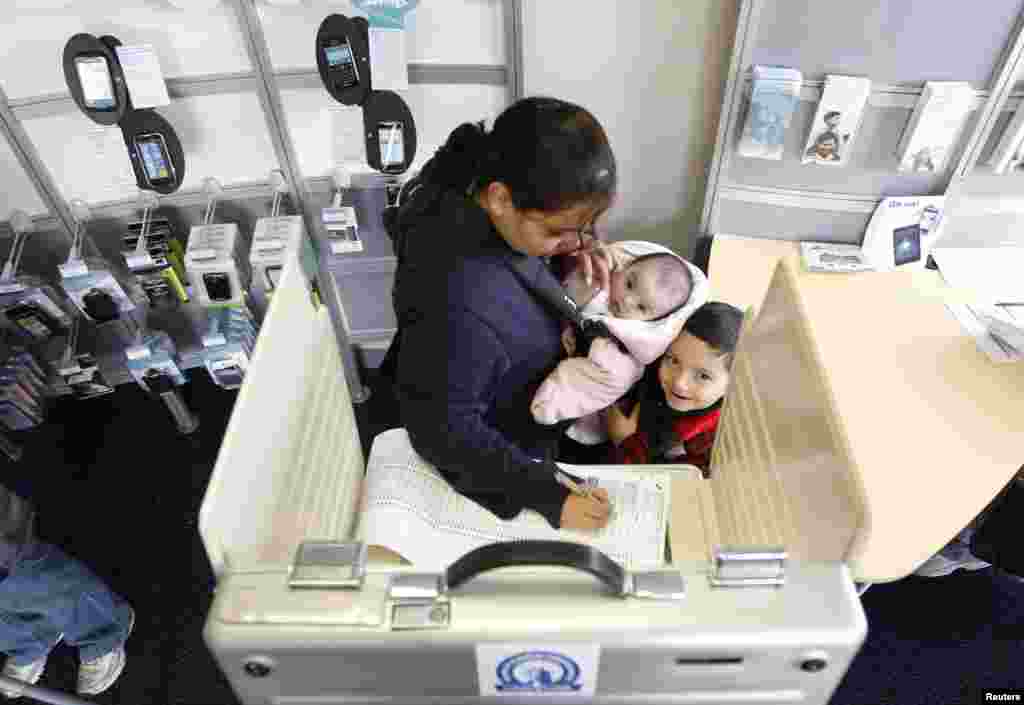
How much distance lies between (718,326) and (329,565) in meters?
0.92

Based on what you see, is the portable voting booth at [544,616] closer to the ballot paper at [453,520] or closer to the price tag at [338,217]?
the ballot paper at [453,520]

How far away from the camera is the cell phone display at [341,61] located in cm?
155

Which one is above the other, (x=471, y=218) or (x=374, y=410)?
(x=471, y=218)

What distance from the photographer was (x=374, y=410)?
2.24 m

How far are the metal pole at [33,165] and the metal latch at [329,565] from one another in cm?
152

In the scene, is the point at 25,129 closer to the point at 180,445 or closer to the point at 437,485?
the point at 180,445

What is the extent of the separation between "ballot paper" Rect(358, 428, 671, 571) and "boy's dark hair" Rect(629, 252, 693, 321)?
0.38 metres

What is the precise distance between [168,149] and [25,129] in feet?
1.20

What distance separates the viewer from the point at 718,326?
53.9 inches

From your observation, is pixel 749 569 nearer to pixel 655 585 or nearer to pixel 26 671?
pixel 655 585

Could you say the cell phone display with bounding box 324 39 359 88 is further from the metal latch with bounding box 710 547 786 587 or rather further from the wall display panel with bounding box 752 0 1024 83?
the metal latch with bounding box 710 547 786 587

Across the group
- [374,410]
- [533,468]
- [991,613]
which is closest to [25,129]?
[374,410]

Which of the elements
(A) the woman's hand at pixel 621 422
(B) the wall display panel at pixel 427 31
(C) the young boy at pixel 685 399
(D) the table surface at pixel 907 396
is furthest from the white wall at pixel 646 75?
(A) the woman's hand at pixel 621 422

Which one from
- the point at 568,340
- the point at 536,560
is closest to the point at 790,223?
the point at 568,340
